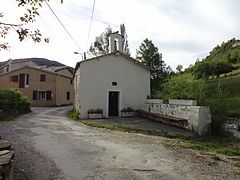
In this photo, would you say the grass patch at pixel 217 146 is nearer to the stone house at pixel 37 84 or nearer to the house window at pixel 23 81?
the stone house at pixel 37 84

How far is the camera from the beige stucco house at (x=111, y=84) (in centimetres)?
1402

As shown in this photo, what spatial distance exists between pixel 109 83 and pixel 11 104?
7.43 m

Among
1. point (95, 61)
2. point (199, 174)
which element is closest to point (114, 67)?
point (95, 61)

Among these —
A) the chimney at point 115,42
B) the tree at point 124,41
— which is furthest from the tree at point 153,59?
the chimney at point 115,42

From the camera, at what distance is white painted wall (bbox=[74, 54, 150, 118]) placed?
1400 cm

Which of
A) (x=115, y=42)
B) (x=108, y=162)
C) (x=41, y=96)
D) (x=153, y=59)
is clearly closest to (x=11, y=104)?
(x=115, y=42)

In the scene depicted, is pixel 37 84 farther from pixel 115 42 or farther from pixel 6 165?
pixel 6 165

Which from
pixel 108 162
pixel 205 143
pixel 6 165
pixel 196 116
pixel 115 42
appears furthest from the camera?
pixel 115 42

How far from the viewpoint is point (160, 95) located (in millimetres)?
14680

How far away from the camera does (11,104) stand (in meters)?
14.2

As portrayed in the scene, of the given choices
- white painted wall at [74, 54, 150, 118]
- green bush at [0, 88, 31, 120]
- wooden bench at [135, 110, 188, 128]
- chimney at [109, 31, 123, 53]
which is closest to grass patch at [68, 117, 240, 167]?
wooden bench at [135, 110, 188, 128]

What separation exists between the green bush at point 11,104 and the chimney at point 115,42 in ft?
28.3

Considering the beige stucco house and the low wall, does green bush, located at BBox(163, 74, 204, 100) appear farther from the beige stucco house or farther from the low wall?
the beige stucco house

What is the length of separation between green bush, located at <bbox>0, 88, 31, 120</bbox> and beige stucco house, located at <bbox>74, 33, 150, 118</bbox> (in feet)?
15.3
